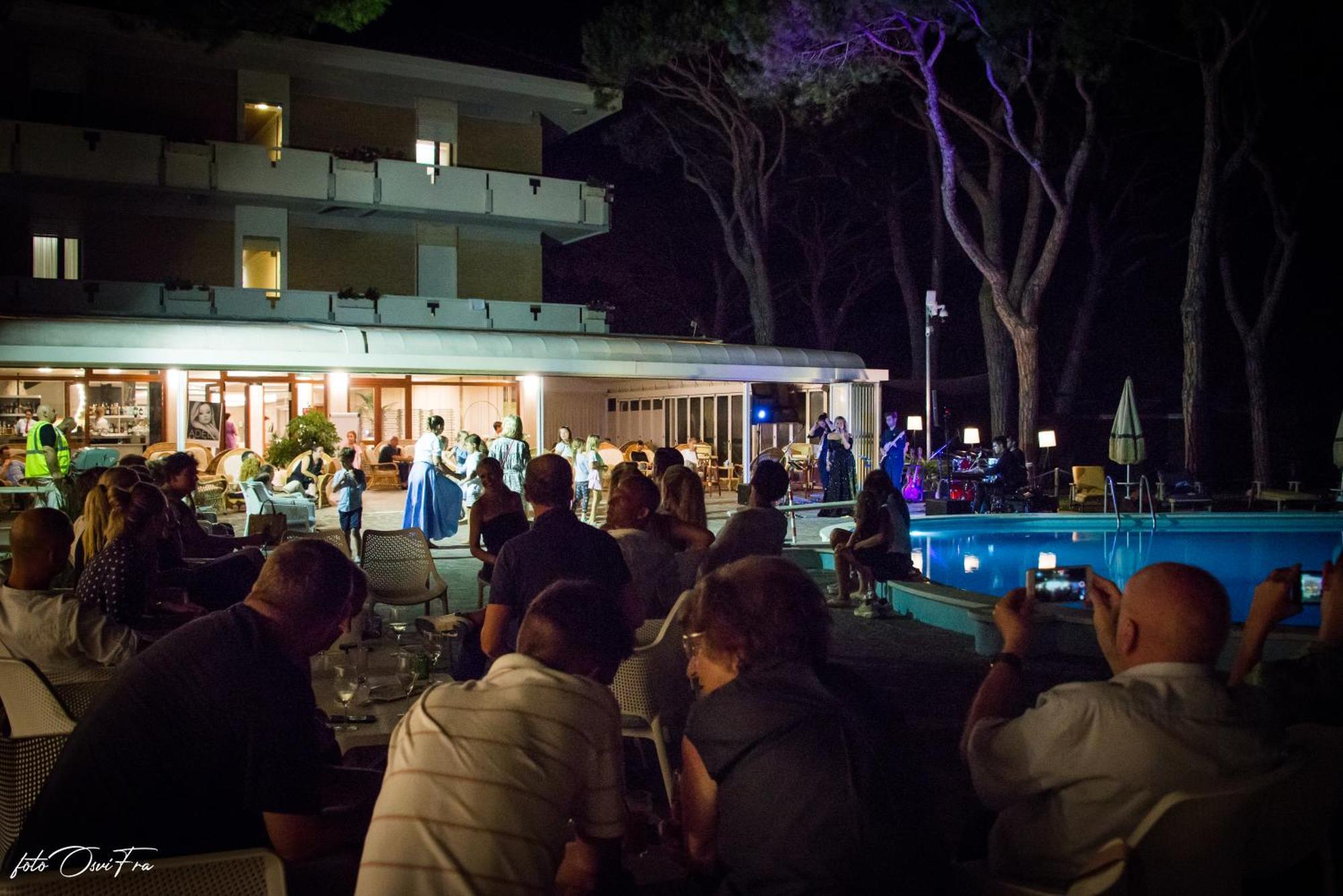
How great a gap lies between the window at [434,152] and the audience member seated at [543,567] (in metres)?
19.0

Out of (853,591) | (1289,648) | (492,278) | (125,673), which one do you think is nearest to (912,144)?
(492,278)

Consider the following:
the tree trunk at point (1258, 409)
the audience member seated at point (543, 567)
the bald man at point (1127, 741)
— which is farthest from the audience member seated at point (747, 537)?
the tree trunk at point (1258, 409)

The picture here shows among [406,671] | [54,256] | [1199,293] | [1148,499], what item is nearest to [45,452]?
[54,256]

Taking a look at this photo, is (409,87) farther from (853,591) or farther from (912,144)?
(853,591)

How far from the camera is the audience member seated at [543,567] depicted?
4.02 m

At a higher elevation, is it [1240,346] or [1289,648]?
[1240,346]

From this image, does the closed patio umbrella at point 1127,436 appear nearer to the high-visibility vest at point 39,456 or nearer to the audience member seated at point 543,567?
the high-visibility vest at point 39,456

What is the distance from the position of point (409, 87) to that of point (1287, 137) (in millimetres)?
16736

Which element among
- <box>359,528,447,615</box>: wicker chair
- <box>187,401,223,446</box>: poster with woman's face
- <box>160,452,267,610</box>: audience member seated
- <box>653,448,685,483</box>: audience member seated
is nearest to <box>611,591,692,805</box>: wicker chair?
<box>160,452,267,610</box>: audience member seated

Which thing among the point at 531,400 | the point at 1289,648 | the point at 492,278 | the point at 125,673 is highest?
the point at 492,278

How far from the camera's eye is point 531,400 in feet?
73.4

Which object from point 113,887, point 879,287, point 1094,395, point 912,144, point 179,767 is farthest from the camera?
point 879,287

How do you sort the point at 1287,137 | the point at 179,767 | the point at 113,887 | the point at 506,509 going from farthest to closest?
the point at 1287,137, the point at 506,509, the point at 179,767, the point at 113,887

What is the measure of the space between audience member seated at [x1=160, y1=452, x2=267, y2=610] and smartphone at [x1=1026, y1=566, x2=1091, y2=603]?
3972 mm
